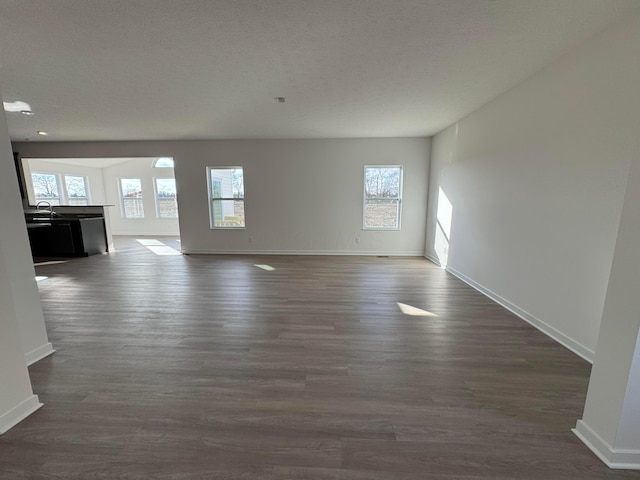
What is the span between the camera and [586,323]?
214cm

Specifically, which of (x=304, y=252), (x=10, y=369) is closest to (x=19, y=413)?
(x=10, y=369)

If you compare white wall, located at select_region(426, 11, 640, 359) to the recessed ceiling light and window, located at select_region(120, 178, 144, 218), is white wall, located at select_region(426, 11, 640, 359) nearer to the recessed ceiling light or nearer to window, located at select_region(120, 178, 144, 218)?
the recessed ceiling light

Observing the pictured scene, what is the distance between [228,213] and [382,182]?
373 centimetres

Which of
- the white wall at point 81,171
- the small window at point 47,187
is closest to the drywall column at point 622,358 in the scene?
the white wall at point 81,171

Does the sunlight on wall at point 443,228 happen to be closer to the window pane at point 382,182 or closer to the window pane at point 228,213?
the window pane at point 382,182

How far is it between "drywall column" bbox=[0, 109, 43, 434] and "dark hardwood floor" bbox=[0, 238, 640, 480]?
0.09 metres

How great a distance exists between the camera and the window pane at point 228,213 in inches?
245

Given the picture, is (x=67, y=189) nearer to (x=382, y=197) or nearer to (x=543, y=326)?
(x=382, y=197)

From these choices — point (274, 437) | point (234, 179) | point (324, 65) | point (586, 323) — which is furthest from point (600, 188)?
point (234, 179)

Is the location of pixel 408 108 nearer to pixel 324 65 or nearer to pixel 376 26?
pixel 324 65

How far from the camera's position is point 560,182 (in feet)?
7.83

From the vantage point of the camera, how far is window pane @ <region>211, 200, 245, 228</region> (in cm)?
622

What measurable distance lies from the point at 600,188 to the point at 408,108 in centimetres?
247

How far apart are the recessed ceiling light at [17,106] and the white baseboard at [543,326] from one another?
6781 mm
